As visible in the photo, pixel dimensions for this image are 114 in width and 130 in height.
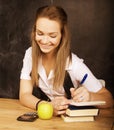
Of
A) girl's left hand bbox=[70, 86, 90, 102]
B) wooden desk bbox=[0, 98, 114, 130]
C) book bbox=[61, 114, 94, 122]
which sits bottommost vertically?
wooden desk bbox=[0, 98, 114, 130]

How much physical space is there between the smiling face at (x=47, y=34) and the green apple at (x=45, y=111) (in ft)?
1.10

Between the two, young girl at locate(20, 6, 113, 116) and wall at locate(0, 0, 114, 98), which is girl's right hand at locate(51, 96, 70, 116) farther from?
wall at locate(0, 0, 114, 98)

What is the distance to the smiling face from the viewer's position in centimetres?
171

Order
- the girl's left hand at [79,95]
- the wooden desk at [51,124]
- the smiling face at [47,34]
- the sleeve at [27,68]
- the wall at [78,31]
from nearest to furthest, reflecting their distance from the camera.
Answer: the wooden desk at [51,124] → the girl's left hand at [79,95] → the smiling face at [47,34] → the sleeve at [27,68] → the wall at [78,31]

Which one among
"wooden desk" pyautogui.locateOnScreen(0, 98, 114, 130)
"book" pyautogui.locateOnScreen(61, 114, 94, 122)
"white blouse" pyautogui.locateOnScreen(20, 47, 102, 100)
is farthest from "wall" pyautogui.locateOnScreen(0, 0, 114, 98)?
"book" pyautogui.locateOnScreen(61, 114, 94, 122)

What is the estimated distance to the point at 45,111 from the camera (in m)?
1.54

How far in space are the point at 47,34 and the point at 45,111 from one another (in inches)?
15.9

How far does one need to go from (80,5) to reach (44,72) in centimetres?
47

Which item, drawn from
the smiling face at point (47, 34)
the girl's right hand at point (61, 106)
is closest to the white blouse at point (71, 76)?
the smiling face at point (47, 34)

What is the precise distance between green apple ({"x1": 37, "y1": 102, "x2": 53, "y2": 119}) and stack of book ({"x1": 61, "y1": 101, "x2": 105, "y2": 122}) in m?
0.07

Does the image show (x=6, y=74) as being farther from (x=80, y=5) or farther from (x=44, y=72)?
(x=80, y=5)

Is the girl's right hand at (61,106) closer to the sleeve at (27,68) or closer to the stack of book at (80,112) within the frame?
the stack of book at (80,112)

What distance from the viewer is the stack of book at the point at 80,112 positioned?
1.49 m

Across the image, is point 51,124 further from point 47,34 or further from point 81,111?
point 47,34
